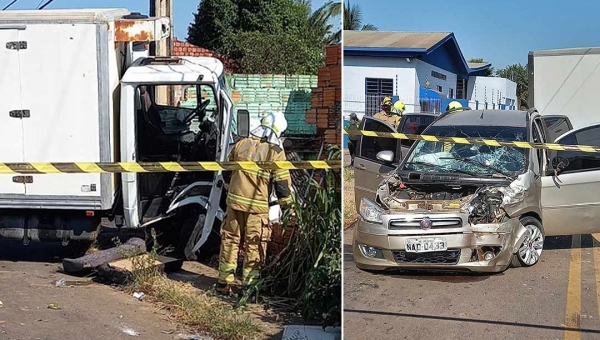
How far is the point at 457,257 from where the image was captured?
2.43 m

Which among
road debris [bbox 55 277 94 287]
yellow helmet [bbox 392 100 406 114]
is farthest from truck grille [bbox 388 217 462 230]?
road debris [bbox 55 277 94 287]

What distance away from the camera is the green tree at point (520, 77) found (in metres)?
2.37

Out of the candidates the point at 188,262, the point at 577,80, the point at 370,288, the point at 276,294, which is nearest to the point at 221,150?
the point at 188,262

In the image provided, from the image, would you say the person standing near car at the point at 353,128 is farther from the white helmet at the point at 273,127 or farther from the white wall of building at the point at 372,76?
the white helmet at the point at 273,127

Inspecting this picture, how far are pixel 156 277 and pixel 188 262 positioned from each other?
85 centimetres

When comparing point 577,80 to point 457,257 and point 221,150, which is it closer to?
point 457,257

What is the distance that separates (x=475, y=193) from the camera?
2406mm

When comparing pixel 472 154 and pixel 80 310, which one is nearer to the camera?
pixel 472 154

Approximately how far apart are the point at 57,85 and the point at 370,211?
401cm

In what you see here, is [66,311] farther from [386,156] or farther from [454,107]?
[454,107]

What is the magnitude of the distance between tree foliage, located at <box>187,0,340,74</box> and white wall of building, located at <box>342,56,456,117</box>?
3.34ft


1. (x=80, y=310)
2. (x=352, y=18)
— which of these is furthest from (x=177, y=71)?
(x=352, y=18)

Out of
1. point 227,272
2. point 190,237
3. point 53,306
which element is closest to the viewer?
point 53,306

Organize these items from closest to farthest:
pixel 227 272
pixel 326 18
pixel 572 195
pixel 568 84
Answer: pixel 568 84
pixel 572 195
pixel 326 18
pixel 227 272
